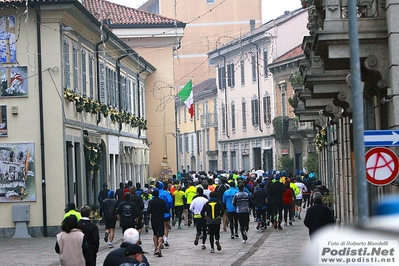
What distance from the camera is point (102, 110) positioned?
37.4 meters

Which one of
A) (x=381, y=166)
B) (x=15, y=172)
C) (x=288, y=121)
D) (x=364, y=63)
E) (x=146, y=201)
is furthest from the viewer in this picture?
(x=288, y=121)

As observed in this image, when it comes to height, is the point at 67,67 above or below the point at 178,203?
above

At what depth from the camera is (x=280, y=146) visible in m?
64.5

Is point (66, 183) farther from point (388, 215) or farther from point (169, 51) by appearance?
point (169, 51)

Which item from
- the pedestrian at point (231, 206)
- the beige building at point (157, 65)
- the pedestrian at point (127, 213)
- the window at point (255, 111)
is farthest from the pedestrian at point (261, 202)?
the window at point (255, 111)

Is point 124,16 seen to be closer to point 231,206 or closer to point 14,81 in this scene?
point 14,81

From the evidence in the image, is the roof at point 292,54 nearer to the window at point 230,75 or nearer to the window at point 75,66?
the window at point 230,75

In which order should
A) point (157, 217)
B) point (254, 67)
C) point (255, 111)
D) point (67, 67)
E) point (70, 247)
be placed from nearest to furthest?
point (70, 247)
point (157, 217)
point (67, 67)
point (254, 67)
point (255, 111)

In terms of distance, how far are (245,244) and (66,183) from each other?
290 inches

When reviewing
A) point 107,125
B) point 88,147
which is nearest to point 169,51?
point 107,125

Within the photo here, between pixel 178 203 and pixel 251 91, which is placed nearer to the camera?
pixel 178 203

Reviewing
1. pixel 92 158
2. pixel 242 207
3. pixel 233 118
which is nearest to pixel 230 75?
pixel 233 118

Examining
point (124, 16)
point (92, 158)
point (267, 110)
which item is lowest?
point (92, 158)

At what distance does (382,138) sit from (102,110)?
24.9m
